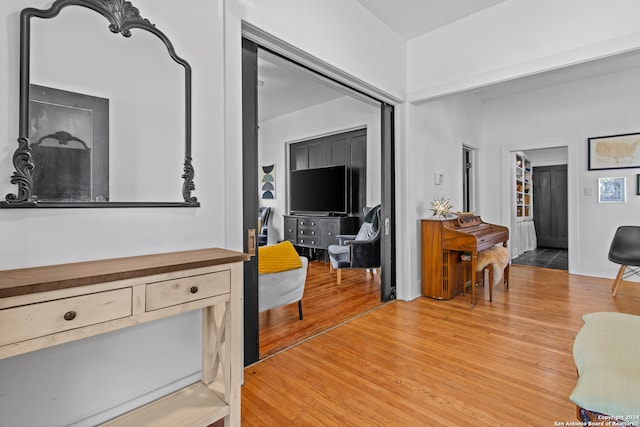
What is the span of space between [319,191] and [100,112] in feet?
14.8

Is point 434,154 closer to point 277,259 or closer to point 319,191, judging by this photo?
point 319,191

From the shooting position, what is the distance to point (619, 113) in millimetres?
4363

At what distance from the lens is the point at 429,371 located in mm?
2033

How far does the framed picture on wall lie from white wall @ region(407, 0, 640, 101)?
264 cm

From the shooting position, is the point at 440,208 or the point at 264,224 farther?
the point at 264,224

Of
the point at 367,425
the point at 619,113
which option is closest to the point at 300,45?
the point at 367,425

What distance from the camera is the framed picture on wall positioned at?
13.9 feet

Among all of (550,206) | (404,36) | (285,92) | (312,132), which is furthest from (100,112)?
(550,206)

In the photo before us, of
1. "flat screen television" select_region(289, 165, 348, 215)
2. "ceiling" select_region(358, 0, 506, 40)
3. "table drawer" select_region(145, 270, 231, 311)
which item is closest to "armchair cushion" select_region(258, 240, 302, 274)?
"table drawer" select_region(145, 270, 231, 311)

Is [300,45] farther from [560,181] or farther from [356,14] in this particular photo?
[560,181]

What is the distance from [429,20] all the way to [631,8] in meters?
1.54

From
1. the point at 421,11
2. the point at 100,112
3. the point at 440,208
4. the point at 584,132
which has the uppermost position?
the point at 421,11

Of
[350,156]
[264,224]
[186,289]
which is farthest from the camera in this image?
[264,224]

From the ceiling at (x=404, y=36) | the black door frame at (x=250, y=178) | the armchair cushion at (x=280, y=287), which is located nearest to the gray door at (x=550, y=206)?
the ceiling at (x=404, y=36)
